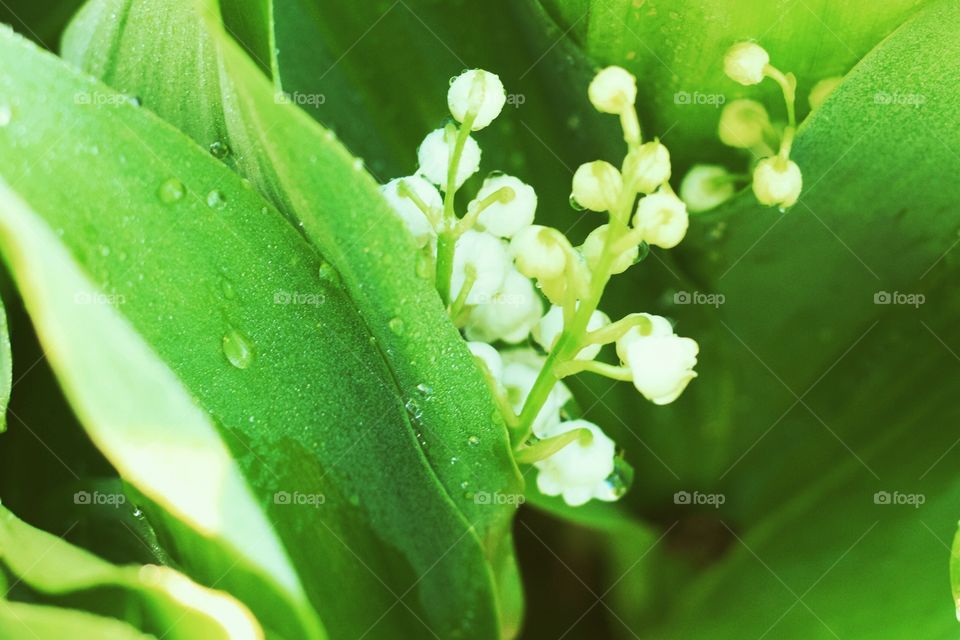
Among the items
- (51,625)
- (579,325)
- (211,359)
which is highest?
(579,325)

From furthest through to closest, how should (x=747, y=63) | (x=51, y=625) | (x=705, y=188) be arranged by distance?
(x=705, y=188)
(x=747, y=63)
(x=51, y=625)

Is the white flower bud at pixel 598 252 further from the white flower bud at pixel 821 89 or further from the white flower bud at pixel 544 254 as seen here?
the white flower bud at pixel 821 89

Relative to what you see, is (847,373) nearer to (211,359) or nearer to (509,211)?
(509,211)

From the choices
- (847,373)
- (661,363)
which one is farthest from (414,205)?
(847,373)

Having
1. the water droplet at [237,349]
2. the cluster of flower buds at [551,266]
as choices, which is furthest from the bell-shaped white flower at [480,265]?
the water droplet at [237,349]

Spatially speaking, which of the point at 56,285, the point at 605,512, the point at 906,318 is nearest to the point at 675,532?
the point at 605,512

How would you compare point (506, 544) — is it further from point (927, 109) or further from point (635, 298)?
point (927, 109)

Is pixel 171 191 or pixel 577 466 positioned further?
pixel 577 466

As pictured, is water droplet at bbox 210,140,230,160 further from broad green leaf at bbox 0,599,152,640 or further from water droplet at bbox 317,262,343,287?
broad green leaf at bbox 0,599,152,640
